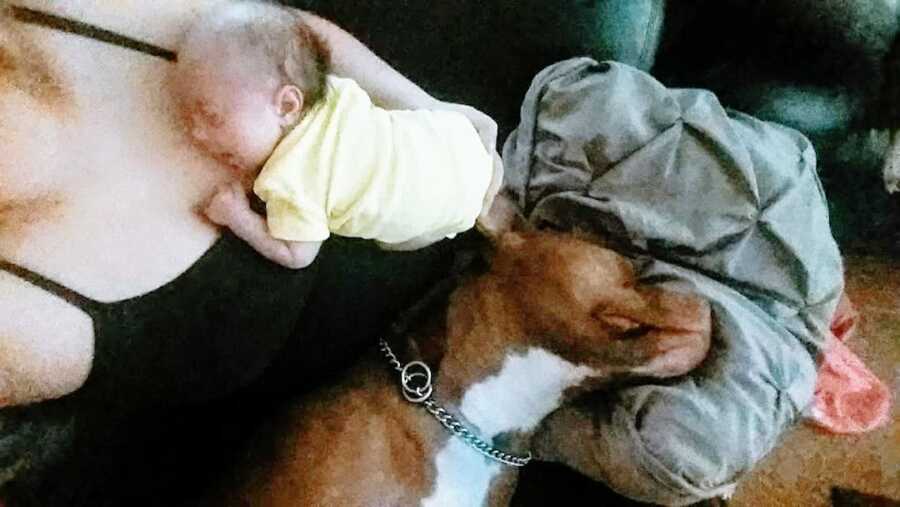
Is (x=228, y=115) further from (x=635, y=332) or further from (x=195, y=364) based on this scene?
(x=635, y=332)

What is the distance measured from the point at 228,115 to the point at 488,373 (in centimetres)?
35

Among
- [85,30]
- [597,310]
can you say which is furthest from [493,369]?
[85,30]

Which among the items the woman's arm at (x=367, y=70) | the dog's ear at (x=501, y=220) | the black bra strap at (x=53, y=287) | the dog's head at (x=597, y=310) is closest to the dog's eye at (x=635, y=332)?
the dog's head at (x=597, y=310)

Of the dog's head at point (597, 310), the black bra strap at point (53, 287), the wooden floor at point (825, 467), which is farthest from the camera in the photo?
the wooden floor at point (825, 467)

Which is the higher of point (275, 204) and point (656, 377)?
point (275, 204)

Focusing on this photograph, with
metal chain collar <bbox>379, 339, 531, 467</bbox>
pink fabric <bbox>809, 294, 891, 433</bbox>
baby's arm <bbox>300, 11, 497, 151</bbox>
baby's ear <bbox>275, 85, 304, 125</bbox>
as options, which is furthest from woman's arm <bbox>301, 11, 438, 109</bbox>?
pink fabric <bbox>809, 294, 891, 433</bbox>

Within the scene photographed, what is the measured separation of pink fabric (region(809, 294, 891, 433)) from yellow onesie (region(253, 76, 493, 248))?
71 cm

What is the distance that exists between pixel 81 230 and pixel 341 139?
0.70ft

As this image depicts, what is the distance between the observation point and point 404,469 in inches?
37.9

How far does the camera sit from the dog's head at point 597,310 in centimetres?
91

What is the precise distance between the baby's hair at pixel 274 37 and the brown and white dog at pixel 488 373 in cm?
27

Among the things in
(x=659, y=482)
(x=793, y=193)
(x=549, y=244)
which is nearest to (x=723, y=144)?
(x=793, y=193)

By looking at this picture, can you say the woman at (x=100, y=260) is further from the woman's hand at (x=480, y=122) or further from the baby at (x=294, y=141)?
the woman's hand at (x=480, y=122)

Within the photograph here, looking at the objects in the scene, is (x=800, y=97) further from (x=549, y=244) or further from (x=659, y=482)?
(x=659, y=482)
